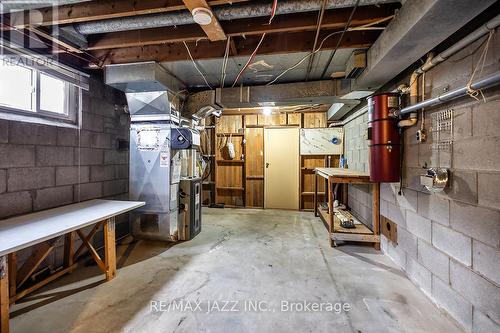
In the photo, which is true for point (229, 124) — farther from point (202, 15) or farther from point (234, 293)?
point (234, 293)

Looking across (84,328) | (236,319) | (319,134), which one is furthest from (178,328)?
(319,134)

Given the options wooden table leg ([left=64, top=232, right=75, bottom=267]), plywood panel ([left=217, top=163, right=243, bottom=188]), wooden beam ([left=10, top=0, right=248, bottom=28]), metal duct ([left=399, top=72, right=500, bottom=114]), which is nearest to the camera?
metal duct ([left=399, top=72, right=500, bottom=114])

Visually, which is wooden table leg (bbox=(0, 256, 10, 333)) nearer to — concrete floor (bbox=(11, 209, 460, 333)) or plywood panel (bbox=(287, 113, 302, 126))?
concrete floor (bbox=(11, 209, 460, 333))

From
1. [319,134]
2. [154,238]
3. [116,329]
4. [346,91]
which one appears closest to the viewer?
[116,329]

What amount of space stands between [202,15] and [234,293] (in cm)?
229

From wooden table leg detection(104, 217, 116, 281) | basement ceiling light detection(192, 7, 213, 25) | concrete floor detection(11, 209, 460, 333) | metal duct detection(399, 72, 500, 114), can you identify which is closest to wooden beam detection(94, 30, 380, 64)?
basement ceiling light detection(192, 7, 213, 25)

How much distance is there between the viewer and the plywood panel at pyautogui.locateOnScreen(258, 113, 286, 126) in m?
5.09

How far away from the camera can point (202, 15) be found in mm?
1609

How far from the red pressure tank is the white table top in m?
2.66

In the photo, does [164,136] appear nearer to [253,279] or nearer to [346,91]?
[253,279]

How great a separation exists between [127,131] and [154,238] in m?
1.70

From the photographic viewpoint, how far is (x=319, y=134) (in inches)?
191

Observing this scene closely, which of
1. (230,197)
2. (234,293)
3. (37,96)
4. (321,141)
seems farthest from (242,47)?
(230,197)

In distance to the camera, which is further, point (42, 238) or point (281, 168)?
point (281, 168)
